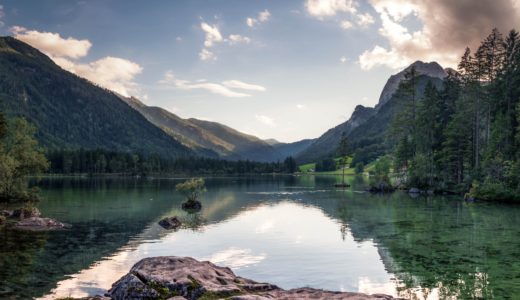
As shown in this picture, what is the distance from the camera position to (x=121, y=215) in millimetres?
74312

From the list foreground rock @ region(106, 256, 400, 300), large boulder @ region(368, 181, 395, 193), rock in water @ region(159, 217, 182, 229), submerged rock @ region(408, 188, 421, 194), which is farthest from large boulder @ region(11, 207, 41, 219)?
large boulder @ region(368, 181, 395, 193)

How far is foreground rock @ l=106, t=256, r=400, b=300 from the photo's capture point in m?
20.2

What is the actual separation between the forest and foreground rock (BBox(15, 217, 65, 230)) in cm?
8556

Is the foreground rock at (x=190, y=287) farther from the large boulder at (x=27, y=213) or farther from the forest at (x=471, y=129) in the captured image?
the forest at (x=471, y=129)

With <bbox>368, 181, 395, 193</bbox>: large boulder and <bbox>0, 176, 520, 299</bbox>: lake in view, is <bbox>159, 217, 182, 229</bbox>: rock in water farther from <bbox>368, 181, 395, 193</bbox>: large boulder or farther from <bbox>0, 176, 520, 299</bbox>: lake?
<bbox>368, 181, 395, 193</bbox>: large boulder

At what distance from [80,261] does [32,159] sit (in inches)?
2507

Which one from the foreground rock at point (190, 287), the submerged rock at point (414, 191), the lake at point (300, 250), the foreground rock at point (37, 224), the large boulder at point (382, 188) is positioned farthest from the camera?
the large boulder at point (382, 188)

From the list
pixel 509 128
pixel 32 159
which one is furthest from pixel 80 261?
pixel 509 128

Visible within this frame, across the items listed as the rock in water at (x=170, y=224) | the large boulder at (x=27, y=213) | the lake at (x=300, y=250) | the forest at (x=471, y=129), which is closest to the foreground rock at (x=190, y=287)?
the lake at (x=300, y=250)

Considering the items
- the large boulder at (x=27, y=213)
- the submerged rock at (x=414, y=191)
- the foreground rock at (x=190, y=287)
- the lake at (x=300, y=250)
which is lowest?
the lake at (x=300, y=250)

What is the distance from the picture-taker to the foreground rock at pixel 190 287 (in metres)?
20.2

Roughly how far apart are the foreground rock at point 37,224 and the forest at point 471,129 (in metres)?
85.6

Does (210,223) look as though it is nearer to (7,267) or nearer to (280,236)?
(280,236)

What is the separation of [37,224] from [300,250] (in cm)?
3666
